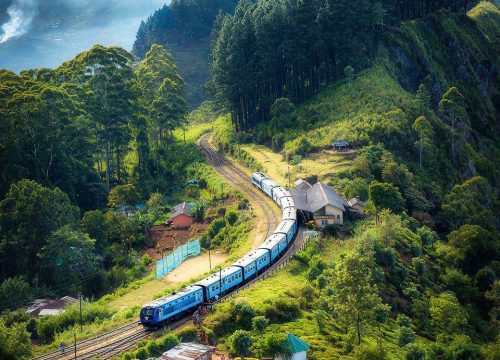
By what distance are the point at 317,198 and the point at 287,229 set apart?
7.38 m

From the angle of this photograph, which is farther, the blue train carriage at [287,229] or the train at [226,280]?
the blue train carriage at [287,229]

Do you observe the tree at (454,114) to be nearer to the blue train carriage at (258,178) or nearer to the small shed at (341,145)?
the small shed at (341,145)

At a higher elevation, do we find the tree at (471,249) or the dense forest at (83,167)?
the dense forest at (83,167)

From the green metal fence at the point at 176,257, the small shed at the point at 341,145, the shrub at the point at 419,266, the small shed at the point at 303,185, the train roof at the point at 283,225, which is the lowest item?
the shrub at the point at 419,266

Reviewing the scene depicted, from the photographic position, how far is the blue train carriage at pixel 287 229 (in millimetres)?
66438

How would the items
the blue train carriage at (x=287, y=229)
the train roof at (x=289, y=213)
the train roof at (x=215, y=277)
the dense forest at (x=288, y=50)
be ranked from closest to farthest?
the train roof at (x=215, y=277) → the blue train carriage at (x=287, y=229) → the train roof at (x=289, y=213) → the dense forest at (x=288, y=50)

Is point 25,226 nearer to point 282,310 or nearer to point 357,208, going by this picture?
point 282,310

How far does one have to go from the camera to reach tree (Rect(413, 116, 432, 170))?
88581 mm

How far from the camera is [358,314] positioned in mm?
44781

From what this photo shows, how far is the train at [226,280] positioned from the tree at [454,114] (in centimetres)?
3520

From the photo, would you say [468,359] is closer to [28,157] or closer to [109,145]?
[28,157]

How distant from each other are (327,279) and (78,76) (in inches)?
2369

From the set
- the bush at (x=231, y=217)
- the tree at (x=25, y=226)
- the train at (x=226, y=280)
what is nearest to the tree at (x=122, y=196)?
the tree at (x=25, y=226)

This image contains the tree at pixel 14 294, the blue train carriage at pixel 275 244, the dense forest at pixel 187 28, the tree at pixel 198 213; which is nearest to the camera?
the tree at pixel 14 294
